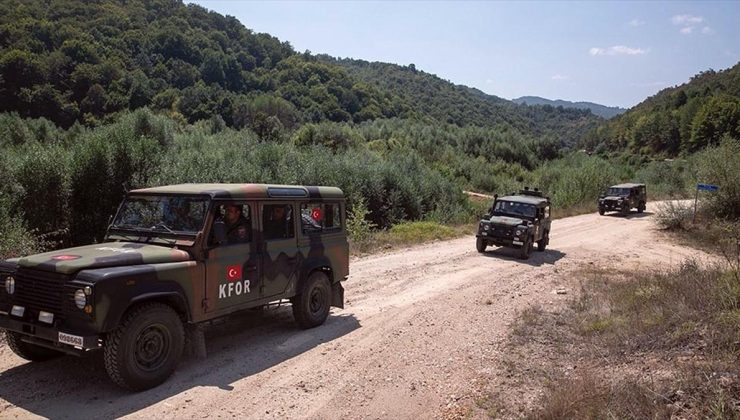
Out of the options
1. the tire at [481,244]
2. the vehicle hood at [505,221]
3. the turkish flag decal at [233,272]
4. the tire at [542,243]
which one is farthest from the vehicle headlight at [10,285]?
the tire at [542,243]

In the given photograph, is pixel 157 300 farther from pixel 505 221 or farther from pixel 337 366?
pixel 505 221

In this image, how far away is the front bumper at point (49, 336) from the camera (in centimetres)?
527

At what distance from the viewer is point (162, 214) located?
6.92 meters

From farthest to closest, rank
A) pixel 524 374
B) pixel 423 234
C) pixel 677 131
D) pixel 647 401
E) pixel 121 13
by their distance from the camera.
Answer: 1. pixel 677 131
2. pixel 121 13
3. pixel 423 234
4. pixel 524 374
5. pixel 647 401

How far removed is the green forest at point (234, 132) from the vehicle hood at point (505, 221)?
16.8 ft

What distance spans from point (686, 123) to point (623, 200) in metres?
72.1

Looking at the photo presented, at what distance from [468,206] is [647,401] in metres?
27.4

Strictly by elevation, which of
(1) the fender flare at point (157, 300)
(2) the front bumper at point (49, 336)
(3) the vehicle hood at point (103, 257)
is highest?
(3) the vehicle hood at point (103, 257)

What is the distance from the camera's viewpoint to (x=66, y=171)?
14.2 m

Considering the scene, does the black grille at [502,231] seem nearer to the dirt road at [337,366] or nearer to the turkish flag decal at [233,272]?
the dirt road at [337,366]

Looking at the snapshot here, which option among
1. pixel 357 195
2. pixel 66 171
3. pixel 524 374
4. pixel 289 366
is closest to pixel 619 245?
pixel 357 195

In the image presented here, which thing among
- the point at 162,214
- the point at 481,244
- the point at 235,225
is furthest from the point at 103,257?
the point at 481,244

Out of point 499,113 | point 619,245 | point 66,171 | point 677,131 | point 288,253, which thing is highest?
point 499,113

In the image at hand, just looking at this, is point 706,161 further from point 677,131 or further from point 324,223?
point 677,131
